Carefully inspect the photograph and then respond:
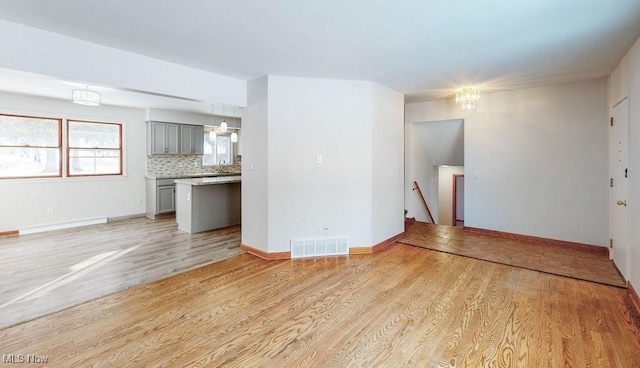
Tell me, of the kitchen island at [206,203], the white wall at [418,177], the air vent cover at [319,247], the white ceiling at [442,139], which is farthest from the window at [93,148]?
the white ceiling at [442,139]

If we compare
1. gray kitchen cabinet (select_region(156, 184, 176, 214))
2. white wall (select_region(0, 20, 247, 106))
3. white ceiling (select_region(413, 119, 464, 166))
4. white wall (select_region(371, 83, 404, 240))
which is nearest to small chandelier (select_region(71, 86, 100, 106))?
white wall (select_region(0, 20, 247, 106))

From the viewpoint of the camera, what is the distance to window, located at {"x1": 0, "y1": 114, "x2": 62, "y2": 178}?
5.16 metres

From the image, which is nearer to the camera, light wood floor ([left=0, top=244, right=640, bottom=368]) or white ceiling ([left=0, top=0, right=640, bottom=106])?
light wood floor ([left=0, top=244, right=640, bottom=368])

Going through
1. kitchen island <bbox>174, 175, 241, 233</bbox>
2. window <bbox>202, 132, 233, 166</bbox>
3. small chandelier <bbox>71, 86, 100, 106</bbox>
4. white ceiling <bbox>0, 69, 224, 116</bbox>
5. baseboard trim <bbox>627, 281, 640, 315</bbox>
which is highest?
white ceiling <bbox>0, 69, 224, 116</bbox>

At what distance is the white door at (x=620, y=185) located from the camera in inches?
122

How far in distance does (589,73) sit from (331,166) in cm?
346

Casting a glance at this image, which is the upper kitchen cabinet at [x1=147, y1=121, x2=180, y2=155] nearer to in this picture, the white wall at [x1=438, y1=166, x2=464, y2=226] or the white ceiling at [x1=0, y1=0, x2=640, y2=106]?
the white ceiling at [x1=0, y1=0, x2=640, y2=106]

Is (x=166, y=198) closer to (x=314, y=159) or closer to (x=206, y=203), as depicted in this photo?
(x=206, y=203)

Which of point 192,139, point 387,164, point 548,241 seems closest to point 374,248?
point 387,164

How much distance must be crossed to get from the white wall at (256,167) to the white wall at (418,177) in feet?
10.6

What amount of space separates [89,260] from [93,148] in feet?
11.0

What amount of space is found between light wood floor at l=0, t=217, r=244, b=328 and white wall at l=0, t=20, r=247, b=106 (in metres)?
2.06

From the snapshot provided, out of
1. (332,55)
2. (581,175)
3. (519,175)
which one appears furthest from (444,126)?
(332,55)

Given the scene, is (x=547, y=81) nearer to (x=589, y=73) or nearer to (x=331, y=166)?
(x=589, y=73)
